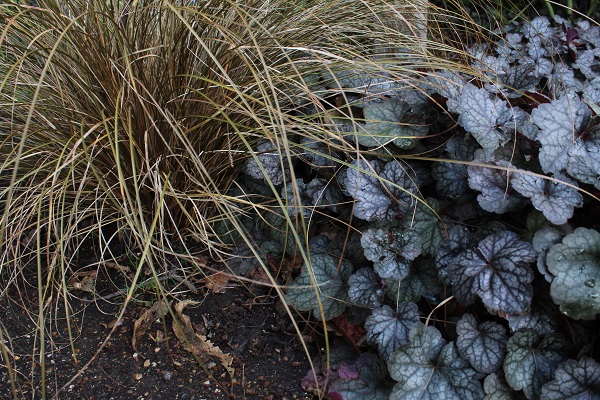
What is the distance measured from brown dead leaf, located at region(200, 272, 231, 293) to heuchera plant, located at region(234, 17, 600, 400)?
0.54 ft

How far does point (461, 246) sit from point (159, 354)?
0.89m

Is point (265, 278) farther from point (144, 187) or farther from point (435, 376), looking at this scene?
point (435, 376)

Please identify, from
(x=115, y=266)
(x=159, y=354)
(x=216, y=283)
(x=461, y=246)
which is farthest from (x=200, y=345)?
(x=461, y=246)

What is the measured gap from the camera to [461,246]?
1.63 meters

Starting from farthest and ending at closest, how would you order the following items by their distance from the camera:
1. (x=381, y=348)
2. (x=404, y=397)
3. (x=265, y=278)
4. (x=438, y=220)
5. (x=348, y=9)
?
(x=348, y=9) < (x=265, y=278) < (x=438, y=220) < (x=381, y=348) < (x=404, y=397)

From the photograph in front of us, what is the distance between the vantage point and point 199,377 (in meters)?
1.62

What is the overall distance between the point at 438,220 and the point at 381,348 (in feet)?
1.31

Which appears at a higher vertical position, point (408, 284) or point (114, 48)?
point (114, 48)

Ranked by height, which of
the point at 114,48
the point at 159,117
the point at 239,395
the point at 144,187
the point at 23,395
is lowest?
the point at 239,395

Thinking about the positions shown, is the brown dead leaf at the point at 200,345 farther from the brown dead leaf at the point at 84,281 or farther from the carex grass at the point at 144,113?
the brown dead leaf at the point at 84,281

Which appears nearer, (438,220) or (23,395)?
(23,395)

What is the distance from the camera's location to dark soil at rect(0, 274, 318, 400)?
156 centimetres

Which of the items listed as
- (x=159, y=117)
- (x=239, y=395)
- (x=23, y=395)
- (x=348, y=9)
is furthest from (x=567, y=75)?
(x=23, y=395)

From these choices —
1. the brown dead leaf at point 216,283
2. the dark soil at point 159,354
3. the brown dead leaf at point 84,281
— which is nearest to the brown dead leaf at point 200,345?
the dark soil at point 159,354
